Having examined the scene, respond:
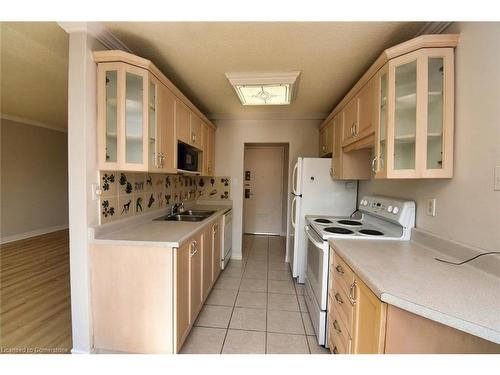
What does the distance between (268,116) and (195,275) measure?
8.33 feet

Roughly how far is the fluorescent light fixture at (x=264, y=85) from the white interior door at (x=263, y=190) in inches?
102

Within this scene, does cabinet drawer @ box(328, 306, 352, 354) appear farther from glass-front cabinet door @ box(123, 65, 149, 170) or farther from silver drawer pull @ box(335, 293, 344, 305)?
glass-front cabinet door @ box(123, 65, 149, 170)

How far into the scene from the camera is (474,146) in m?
1.13

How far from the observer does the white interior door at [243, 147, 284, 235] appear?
499 centimetres

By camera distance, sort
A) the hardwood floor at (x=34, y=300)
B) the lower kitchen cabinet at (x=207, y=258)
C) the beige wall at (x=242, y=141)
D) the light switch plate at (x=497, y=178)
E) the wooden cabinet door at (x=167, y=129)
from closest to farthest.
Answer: the light switch plate at (x=497, y=178), the hardwood floor at (x=34, y=300), the wooden cabinet door at (x=167, y=129), the lower kitchen cabinet at (x=207, y=258), the beige wall at (x=242, y=141)

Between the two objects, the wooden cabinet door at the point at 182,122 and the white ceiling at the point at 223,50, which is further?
the wooden cabinet door at the point at 182,122

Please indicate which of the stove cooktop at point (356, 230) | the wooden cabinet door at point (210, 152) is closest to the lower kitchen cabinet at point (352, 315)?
the stove cooktop at point (356, 230)

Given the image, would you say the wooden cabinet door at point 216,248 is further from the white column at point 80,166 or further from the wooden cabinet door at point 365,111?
the wooden cabinet door at point 365,111

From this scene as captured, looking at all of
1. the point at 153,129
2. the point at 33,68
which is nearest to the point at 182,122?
the point at 153,129

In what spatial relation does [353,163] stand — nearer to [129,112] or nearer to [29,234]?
Result: [129,112]

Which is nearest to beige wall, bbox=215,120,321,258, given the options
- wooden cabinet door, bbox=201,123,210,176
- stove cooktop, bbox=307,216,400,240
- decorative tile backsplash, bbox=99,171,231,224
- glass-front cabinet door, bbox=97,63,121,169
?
decorative tile backsplash, bbox=99,171,231,224

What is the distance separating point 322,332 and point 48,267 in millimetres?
3567

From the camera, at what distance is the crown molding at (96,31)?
1371 millimetres
